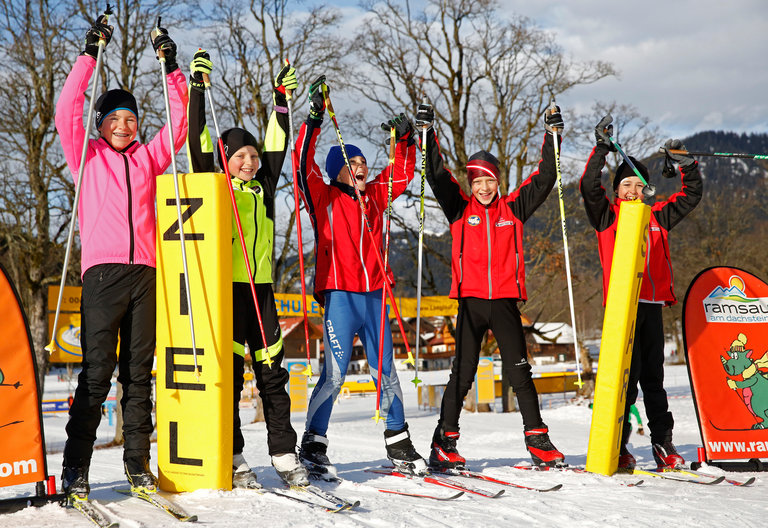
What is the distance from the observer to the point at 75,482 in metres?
3.03

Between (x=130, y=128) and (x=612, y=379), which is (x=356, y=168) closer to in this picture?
→ (x=130, y=128)

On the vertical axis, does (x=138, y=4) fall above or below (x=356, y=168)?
above

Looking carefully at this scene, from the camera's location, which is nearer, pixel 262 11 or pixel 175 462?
pixel 175 462

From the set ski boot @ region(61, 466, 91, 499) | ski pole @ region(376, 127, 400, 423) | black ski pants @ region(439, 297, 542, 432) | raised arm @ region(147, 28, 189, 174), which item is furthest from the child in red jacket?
ski boot @ region(61, 466, 91, 499)

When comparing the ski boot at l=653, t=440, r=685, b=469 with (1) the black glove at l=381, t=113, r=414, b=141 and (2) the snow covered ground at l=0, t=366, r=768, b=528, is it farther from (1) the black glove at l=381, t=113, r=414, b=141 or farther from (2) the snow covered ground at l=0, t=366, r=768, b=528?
(1) the black glove at l=381, t=113, r=414, b=141

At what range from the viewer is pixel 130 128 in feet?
11.4

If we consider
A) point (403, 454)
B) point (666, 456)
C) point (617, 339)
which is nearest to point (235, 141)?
point (403, 454)

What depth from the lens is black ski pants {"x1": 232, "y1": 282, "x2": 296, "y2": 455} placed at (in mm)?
3510

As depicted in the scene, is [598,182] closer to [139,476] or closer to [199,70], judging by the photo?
[199,70]

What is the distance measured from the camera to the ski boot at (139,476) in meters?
3.15

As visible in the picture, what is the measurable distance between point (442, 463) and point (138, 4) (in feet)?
38.5

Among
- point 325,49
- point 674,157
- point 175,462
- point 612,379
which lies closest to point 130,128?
point 175,462

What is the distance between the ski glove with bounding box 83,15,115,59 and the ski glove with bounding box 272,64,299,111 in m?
0.93

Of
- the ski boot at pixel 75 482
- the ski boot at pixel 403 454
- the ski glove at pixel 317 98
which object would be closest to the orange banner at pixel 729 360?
the ski boot at pixel 403 454
